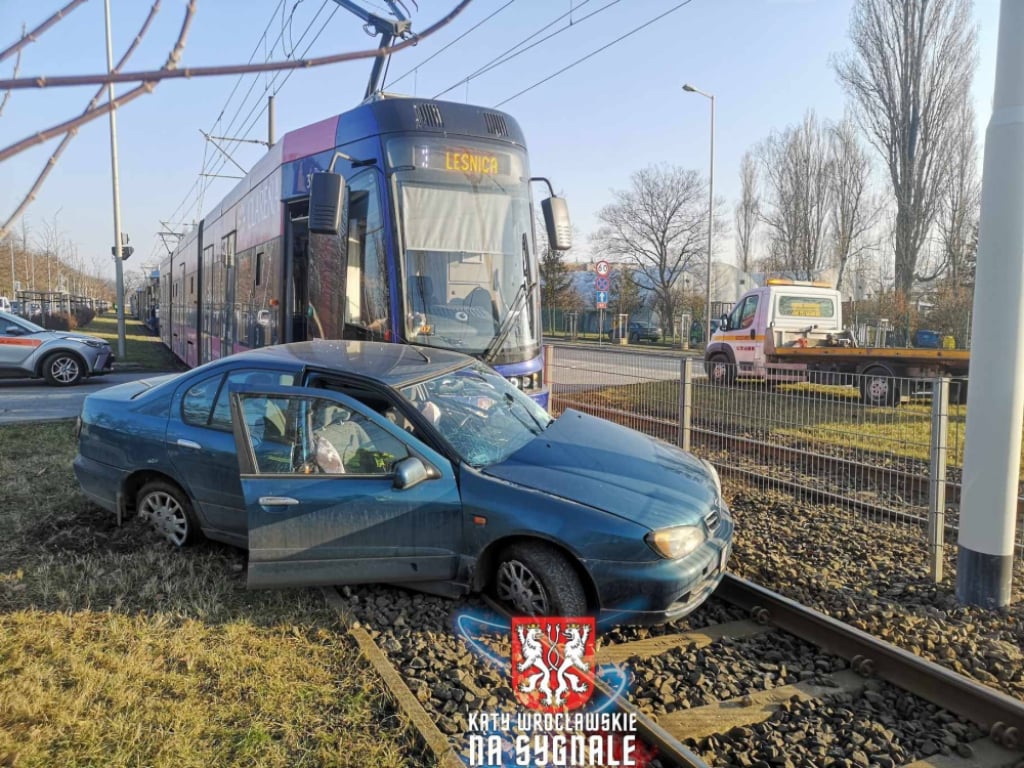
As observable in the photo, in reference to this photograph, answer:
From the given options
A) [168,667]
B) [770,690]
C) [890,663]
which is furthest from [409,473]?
[890,663]

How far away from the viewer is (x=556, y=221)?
8.58 m

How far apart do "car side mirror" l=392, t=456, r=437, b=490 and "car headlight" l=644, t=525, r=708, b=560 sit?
1.35 m

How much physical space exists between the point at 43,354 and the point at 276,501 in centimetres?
1436

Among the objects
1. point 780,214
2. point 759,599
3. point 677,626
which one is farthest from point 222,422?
point 780,214

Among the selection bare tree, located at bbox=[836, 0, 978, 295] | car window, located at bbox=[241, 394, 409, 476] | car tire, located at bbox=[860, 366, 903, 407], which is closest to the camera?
car window, located at bbox=[241, 394, 409, 476]

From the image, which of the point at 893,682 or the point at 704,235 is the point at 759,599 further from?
the point at 704,235

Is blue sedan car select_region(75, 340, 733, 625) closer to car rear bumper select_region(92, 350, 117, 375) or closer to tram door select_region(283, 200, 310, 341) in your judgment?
tram door select_region(283, 200, 310, 341)

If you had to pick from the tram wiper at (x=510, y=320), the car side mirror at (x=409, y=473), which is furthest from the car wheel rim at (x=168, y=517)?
the tram wiper at (x=510, y=320)

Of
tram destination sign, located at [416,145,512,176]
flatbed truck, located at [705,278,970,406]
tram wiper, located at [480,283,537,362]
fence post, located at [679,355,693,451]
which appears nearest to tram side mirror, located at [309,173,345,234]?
tram destination sign, located at [416,145,512,176]

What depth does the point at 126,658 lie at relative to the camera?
3875 mm

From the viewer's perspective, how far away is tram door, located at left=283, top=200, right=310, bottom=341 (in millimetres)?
9211

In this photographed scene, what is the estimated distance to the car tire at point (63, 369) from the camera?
16.0 m

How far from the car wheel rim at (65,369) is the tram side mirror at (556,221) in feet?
41.4

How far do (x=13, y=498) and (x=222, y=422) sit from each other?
3.11 meters
